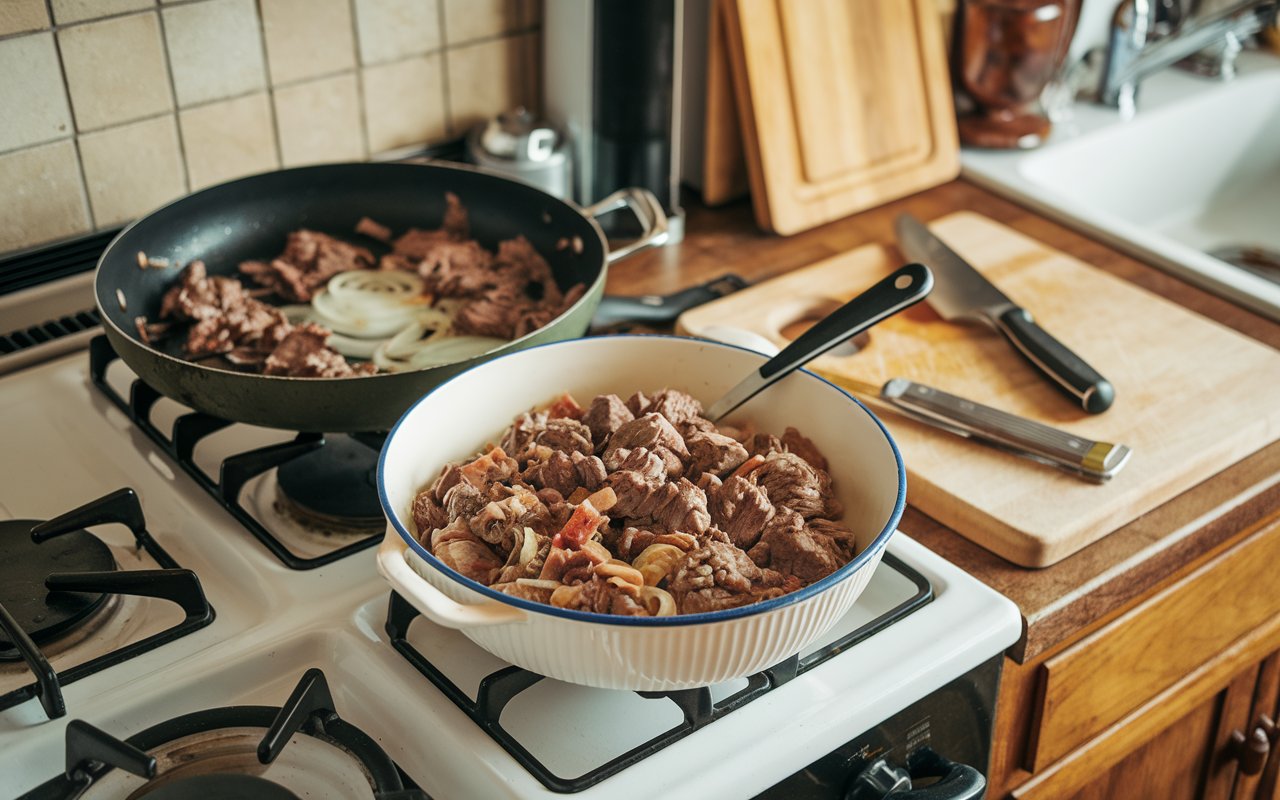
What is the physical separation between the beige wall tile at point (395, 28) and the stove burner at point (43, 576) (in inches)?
24.9

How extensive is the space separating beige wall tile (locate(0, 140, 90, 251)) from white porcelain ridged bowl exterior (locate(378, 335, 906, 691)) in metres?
0.57

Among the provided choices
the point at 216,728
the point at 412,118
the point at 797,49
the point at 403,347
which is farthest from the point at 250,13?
the point at 216,728

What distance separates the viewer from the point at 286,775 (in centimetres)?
75

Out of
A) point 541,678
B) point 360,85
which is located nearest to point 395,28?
Result: point 360,85

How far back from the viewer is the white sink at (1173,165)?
5.21ft

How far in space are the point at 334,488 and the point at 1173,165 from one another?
1.36m

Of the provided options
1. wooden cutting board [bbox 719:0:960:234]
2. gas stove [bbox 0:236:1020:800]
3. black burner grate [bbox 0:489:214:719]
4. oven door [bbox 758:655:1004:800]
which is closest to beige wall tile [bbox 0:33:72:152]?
gas stove [bbox 0:236:1020:800]

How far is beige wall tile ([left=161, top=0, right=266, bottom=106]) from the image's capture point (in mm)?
1216

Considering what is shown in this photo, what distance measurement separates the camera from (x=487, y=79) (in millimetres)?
1450

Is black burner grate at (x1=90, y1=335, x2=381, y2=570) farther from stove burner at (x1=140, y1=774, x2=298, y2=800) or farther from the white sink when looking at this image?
the white sink

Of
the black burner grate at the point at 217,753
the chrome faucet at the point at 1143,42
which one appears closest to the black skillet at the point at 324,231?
the black burner grate at the point at 217,753

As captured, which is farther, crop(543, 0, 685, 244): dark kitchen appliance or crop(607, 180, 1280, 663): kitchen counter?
crop(543, 0, 685, 244): dark kitchen appliance

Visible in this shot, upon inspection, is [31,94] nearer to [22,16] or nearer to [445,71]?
[22,16]

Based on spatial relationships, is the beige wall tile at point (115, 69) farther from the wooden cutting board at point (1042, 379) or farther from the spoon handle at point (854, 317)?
the spoon handle at point (854, 317)
